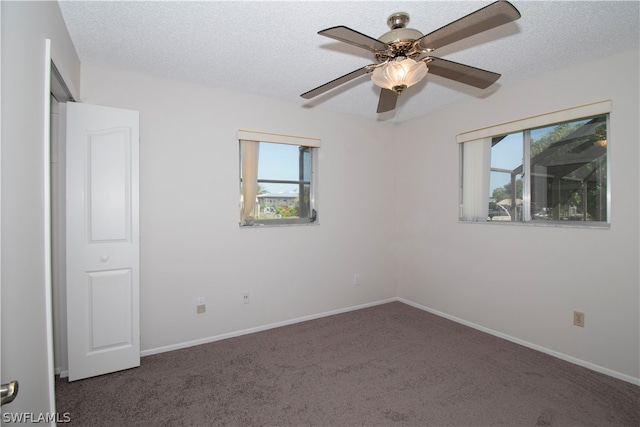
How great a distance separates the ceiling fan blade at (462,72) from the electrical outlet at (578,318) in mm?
2126

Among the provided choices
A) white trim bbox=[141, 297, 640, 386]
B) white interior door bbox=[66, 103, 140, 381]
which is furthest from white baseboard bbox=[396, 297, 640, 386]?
white interior door bbox=[66, 103, 140, 381]

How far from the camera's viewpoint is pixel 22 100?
1264mm

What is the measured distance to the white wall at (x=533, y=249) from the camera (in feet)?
7.95

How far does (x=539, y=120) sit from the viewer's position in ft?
9.46

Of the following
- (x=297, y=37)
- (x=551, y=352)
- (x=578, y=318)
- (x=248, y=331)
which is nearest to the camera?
(x=297, y=37)

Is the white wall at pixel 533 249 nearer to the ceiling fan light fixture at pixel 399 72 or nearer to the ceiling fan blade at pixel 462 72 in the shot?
the ceiling fan blade at pixel 462 72

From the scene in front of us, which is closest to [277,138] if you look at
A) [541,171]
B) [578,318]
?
[541,171]

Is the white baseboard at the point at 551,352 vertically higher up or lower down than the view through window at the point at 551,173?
lower down

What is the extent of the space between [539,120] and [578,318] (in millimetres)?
1772

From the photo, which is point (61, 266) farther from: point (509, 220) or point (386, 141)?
point (509, 220)

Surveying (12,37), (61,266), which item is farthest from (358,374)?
(12,37)

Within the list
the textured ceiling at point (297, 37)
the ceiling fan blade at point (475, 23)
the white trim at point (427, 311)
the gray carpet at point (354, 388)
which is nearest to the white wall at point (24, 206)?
the textured ceiling at point (297, 37)

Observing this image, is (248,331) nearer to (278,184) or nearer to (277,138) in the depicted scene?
(278,184)
